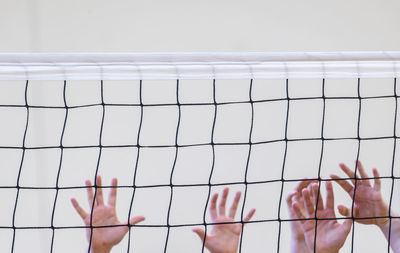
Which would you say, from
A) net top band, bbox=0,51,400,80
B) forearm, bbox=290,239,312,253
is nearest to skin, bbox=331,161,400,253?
forearm, bbox=290,239,312,253

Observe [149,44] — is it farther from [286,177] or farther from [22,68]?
[22,68]

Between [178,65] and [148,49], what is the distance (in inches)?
45.7

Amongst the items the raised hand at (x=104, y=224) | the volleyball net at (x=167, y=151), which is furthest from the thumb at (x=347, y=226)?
the volleyball net at (x=167, y=151)

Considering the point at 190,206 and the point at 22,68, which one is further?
the point at 190,206

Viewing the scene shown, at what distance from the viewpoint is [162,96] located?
7.60 feet

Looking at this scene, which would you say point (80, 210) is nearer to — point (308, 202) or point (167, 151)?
point (308, 202)

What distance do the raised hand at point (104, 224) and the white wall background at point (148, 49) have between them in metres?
1.03

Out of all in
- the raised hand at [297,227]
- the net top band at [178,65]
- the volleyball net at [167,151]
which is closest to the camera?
the net top band at [178,65]

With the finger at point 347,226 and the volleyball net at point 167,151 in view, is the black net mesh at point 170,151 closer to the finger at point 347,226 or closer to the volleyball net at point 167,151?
the volleyball net at point 167,151

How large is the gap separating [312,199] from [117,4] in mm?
1340

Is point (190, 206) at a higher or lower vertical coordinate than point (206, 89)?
lower

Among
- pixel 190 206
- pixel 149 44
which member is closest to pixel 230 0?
Result: pixel 149 44

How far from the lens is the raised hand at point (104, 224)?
1.21 m

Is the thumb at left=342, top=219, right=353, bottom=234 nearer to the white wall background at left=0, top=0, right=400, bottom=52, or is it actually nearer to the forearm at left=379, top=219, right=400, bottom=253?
the forearm at left=379, top=219, right=400, bottom=253
